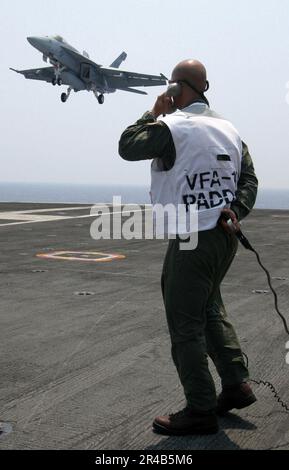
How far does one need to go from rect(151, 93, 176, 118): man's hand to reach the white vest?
0.09m

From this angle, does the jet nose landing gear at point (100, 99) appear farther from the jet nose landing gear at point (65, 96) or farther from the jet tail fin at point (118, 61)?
the jet tail fin at point (118, 61)

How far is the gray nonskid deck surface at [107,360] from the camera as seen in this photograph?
9.02 feet

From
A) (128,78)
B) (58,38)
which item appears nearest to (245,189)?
(58,38)

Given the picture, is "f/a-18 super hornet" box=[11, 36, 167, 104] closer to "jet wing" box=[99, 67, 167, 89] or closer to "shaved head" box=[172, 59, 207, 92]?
"jet wing" box=[99, 67, 167, 89]

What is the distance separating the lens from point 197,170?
2.89m

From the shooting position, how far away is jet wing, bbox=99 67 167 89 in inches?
1754

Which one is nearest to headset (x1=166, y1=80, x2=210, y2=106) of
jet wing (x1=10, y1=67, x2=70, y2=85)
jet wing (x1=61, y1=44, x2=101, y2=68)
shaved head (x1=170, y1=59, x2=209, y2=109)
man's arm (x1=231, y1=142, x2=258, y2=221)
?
shaved head (x1=170, y1=59, x2=209, y2=109)

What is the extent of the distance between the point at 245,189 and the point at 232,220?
1.06 ft

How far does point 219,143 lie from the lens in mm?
2936

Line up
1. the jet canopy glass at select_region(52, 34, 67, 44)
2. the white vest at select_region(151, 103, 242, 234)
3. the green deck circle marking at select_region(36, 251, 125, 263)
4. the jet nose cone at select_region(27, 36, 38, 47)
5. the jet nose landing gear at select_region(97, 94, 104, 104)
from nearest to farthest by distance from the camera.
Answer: the white vest at select_region(151, 103, 242, 234) → the green deck circle marking at select_region(36, 251, 125, 263) → the jet nose cone at select_region(27, 36, 38, 47) → the jet canopy glass at select_region(52, 34, 67, 44) → the jet nose landing gear at select_region(97, 94, 104, 104)

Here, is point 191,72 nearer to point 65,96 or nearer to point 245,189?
point 245,189

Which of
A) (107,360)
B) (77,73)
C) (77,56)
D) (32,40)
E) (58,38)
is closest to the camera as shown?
(107,360)

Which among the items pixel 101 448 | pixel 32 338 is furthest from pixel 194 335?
pixel 32 338

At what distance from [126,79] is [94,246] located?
37.0 m
